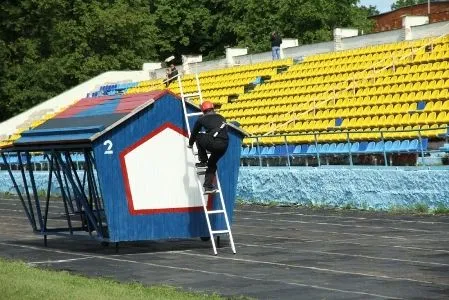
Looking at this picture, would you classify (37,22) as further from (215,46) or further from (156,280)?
(156,280)

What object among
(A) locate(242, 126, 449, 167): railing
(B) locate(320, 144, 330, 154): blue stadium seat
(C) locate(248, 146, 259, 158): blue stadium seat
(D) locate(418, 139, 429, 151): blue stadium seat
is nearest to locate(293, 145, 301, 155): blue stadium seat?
(A) locate(242, 126, 449, 167): railing

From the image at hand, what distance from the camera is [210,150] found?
685 inches

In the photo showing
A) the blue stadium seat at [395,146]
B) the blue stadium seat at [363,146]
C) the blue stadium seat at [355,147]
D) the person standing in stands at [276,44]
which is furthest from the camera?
the person standing in stands at [276,44]

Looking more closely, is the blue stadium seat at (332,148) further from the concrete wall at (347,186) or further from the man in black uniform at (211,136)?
the man in black uniform at (211,136)

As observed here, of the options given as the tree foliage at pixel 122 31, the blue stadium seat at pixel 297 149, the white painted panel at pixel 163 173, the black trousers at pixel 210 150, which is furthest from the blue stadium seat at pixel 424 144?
the tree foliage at pixel 122 31

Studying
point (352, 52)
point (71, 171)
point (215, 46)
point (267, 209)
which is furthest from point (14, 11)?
point (71, 171)

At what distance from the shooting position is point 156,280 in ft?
47.3

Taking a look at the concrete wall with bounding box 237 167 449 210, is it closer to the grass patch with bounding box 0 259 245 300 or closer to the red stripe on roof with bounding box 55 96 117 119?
the red stripe on roof with bounding box 55 96 117 119

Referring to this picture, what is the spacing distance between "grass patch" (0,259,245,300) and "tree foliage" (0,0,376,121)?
47.6 meters

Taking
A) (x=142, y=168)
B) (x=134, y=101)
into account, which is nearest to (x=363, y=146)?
(x=134, y=101)

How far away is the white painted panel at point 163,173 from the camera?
58.9 feet

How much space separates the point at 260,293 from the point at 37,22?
5170cm

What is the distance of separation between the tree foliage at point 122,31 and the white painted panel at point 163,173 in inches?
1731

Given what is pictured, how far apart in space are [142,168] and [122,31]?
4797cm
